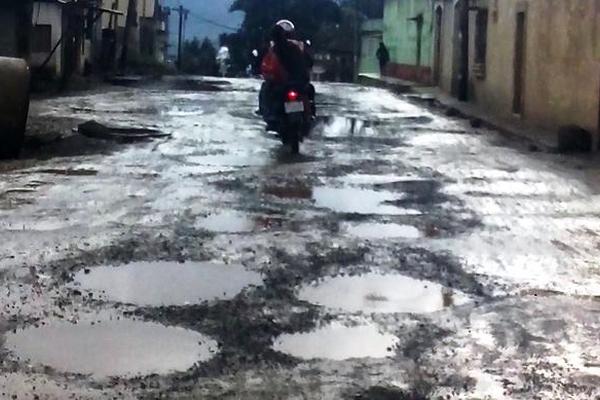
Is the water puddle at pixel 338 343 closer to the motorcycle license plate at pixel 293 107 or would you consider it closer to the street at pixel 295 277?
the street at pixel 295 277

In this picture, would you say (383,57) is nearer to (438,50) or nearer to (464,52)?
(438,50)

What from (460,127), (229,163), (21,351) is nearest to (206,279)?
(21,351)

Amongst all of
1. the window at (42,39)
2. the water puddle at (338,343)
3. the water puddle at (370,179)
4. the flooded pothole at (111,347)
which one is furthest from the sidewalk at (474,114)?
the flooded pothole at (111,347)

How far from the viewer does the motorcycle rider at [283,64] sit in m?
13.5

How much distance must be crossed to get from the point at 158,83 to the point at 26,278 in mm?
26875

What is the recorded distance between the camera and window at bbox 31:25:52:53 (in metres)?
28.1

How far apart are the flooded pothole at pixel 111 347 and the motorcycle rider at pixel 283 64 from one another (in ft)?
27.3

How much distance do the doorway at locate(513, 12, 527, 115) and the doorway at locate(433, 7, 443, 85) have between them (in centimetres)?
1149

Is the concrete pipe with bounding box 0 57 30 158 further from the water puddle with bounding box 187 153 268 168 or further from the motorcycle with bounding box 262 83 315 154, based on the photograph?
the motorcycle with bounding box 262 83 315 154

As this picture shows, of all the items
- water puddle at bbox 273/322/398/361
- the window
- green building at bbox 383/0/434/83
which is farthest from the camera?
green building at bbox 383/0/434/83

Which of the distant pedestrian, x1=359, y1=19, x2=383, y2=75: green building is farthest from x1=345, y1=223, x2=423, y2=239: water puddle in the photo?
x1=359, y1=19, x2=383, y2=75: green building

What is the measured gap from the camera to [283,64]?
44.8 feet

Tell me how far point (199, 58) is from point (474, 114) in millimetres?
42150

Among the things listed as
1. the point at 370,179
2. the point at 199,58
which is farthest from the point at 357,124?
the point at 199,58
